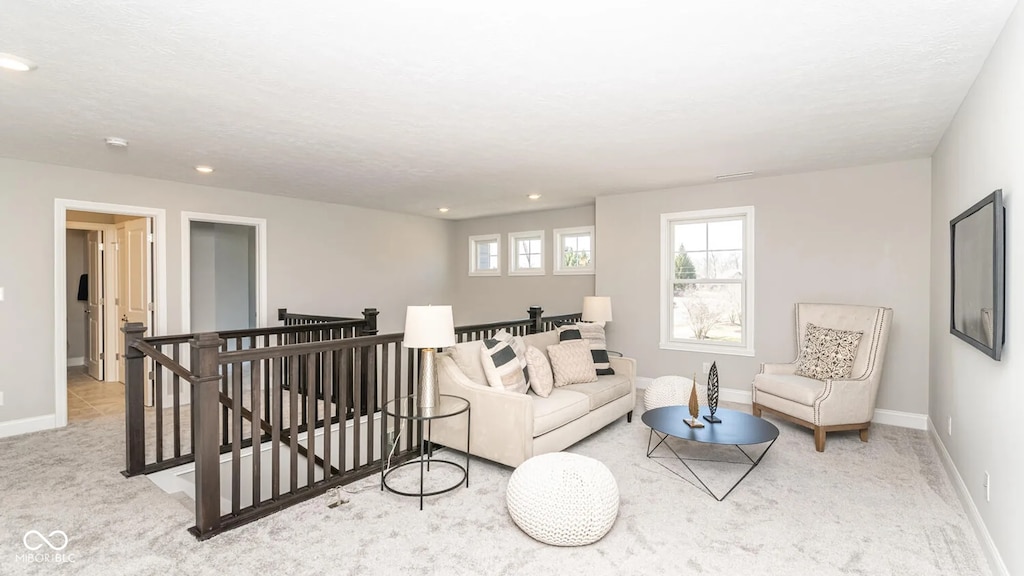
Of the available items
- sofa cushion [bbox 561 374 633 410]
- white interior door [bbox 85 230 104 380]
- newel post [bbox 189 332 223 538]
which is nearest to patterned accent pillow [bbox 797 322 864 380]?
sofa cushion [bbox 561 374 633 410]

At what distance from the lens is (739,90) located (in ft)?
9.18

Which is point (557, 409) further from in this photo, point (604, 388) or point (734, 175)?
point (734, 175)

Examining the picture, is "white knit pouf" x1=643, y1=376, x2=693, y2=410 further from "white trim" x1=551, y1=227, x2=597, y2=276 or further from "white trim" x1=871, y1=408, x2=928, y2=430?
→ "white trim" x1=551, y1=227, x2=597, y2=276

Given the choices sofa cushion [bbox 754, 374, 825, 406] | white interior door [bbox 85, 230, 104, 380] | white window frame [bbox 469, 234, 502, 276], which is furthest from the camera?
white window frame [bbox 469, 234, 502, 276]

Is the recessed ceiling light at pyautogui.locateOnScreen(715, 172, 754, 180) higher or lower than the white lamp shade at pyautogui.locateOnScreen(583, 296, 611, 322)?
higher

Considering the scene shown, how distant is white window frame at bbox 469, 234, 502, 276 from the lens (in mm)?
8117

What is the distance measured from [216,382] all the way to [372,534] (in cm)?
113

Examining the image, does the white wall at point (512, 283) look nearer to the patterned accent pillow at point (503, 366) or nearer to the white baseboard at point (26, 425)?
the patterned accent pillow at point (503, 366)

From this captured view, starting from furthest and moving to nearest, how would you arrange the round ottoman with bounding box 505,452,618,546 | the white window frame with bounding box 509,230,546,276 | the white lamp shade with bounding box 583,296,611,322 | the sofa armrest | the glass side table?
the white window frame with bounding box 509,230,546,276
the white lamp shade with bounding box 583,296,611,322
the sofa armrest
the glass side table
the round ottoman with bounding box 505,452,618,546

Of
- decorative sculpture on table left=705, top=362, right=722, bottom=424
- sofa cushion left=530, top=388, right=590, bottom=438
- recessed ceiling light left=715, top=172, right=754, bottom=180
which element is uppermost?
recessed ceiling light left=715, top=172, right=754, bottom=180

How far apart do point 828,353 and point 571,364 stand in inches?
89.6

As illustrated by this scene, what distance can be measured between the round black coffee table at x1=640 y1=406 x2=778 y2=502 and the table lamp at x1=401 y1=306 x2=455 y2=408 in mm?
1507

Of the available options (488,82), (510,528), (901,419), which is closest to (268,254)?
(488,82)

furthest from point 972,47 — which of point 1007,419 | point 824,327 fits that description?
point 824,327
